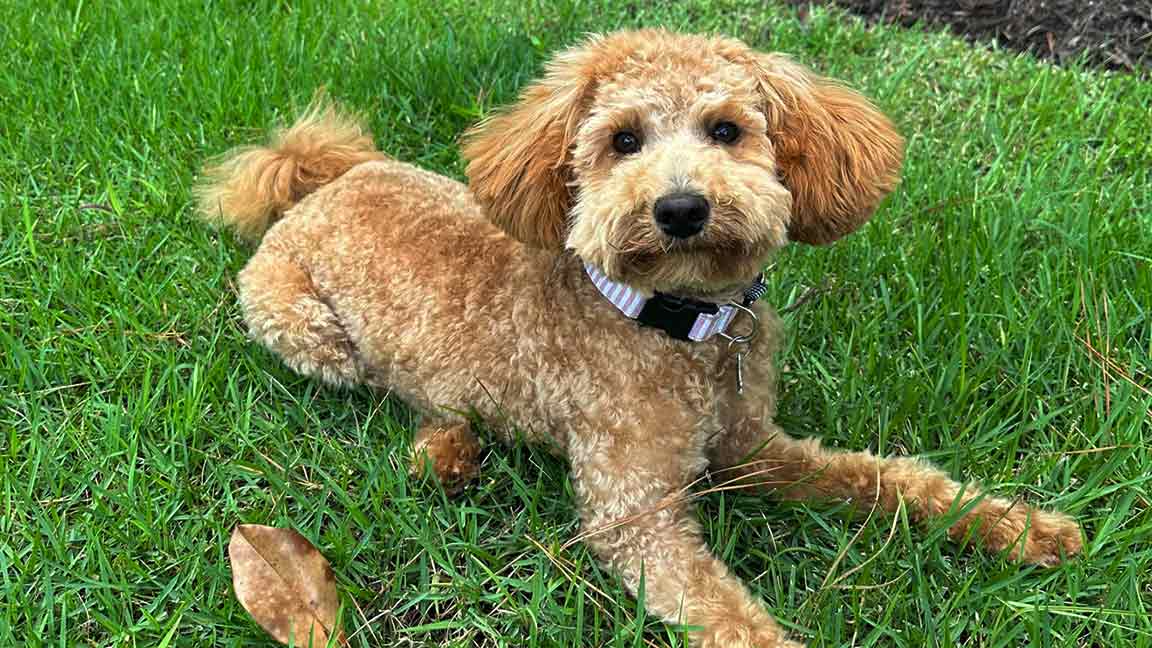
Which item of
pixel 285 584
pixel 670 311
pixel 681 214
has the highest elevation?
pixel 681 214

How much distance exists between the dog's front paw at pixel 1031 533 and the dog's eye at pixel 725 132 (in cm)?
109

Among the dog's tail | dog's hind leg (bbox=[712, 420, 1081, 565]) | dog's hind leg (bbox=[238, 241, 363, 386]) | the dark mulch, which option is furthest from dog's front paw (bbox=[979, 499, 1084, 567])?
the dark mulch

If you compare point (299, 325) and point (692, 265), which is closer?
point (692, 265)

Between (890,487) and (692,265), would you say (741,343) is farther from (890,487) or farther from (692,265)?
(890,487)

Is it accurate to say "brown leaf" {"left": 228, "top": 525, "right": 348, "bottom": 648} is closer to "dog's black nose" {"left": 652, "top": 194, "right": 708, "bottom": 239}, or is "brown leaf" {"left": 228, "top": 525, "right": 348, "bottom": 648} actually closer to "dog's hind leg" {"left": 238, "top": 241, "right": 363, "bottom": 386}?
"dog's hind leg" {"left": 238, "top": 241, "right": 363, "bottom": 386}

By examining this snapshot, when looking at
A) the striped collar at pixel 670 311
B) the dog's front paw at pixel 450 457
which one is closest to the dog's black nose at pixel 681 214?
the striped collar at pixel 670 311

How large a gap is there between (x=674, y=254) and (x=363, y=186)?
127cm

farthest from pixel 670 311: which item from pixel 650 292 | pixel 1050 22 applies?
pixel 1050 22

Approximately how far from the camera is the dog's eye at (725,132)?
221 centimetres

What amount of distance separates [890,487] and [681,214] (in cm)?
97

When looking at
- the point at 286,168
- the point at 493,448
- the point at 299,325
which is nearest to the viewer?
the point at 493,448

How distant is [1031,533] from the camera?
2285mm

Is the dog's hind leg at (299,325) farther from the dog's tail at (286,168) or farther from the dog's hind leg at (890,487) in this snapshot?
the dog's hind leg at (890,487)

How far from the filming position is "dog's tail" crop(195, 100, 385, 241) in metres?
3.28
